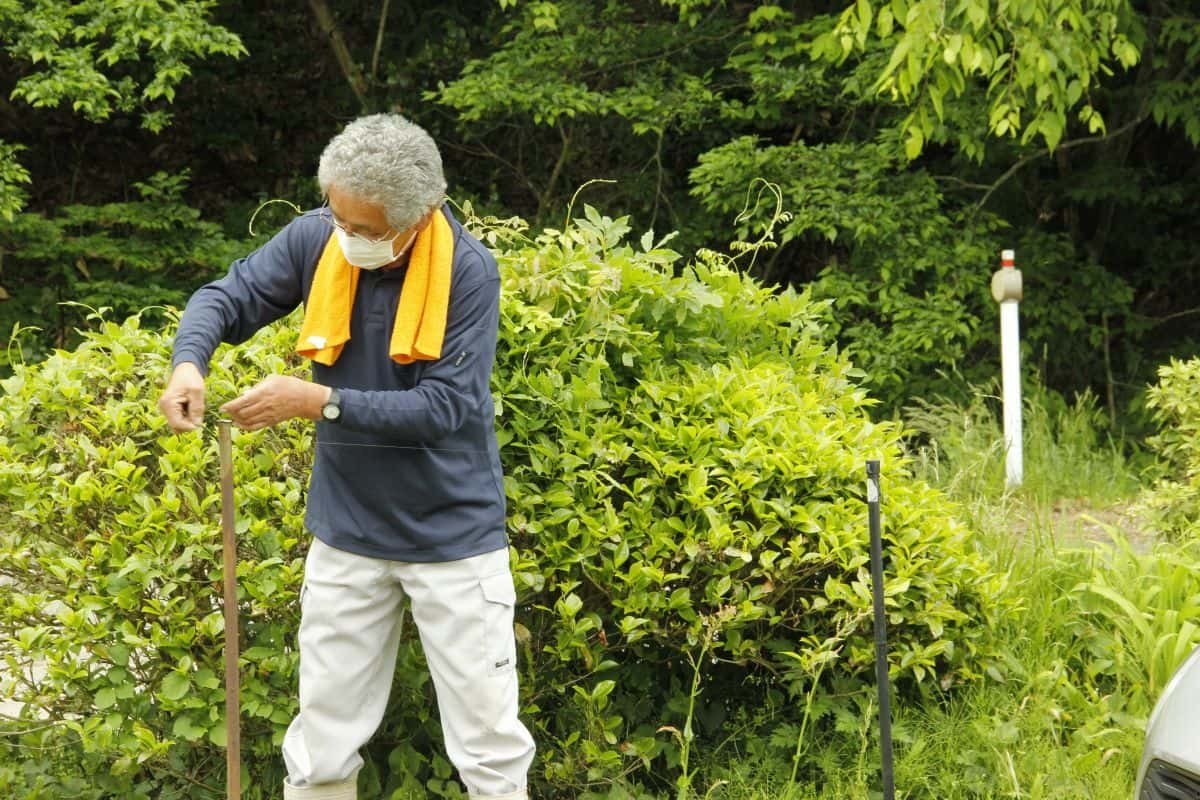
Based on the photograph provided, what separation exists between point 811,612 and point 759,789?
0.52 metres

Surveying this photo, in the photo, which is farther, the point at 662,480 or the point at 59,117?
the point at 59,117

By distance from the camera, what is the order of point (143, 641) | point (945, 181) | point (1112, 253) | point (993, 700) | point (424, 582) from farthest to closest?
point (1112, 253) < point (945, 181) < point (993, 700) < point (143, 641) < point (424, 582)

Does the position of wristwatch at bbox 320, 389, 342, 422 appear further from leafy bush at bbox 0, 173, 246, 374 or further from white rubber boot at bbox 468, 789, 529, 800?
leafy bush at bbox 0, 173, 246, 374

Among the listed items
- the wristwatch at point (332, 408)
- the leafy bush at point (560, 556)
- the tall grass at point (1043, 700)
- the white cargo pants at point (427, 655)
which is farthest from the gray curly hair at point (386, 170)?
the tall grass at point (1043, 700)

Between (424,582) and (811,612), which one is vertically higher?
(424,582)

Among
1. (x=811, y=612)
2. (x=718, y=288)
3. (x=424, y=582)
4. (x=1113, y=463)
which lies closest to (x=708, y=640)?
(x=811, y=612)

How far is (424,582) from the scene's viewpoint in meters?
3.05

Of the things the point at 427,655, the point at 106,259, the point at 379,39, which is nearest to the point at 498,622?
the point at 427,655

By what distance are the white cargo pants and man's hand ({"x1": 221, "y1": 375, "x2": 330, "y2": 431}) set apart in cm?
48

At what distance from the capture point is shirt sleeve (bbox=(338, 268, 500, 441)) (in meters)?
2.76

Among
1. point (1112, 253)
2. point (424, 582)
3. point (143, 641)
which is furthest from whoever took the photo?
point (1112, 253)

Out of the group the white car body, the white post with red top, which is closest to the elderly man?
the white car body

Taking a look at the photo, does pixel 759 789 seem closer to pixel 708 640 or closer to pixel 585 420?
pixel 708 640

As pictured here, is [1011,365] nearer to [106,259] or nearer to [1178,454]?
[1178,454]
